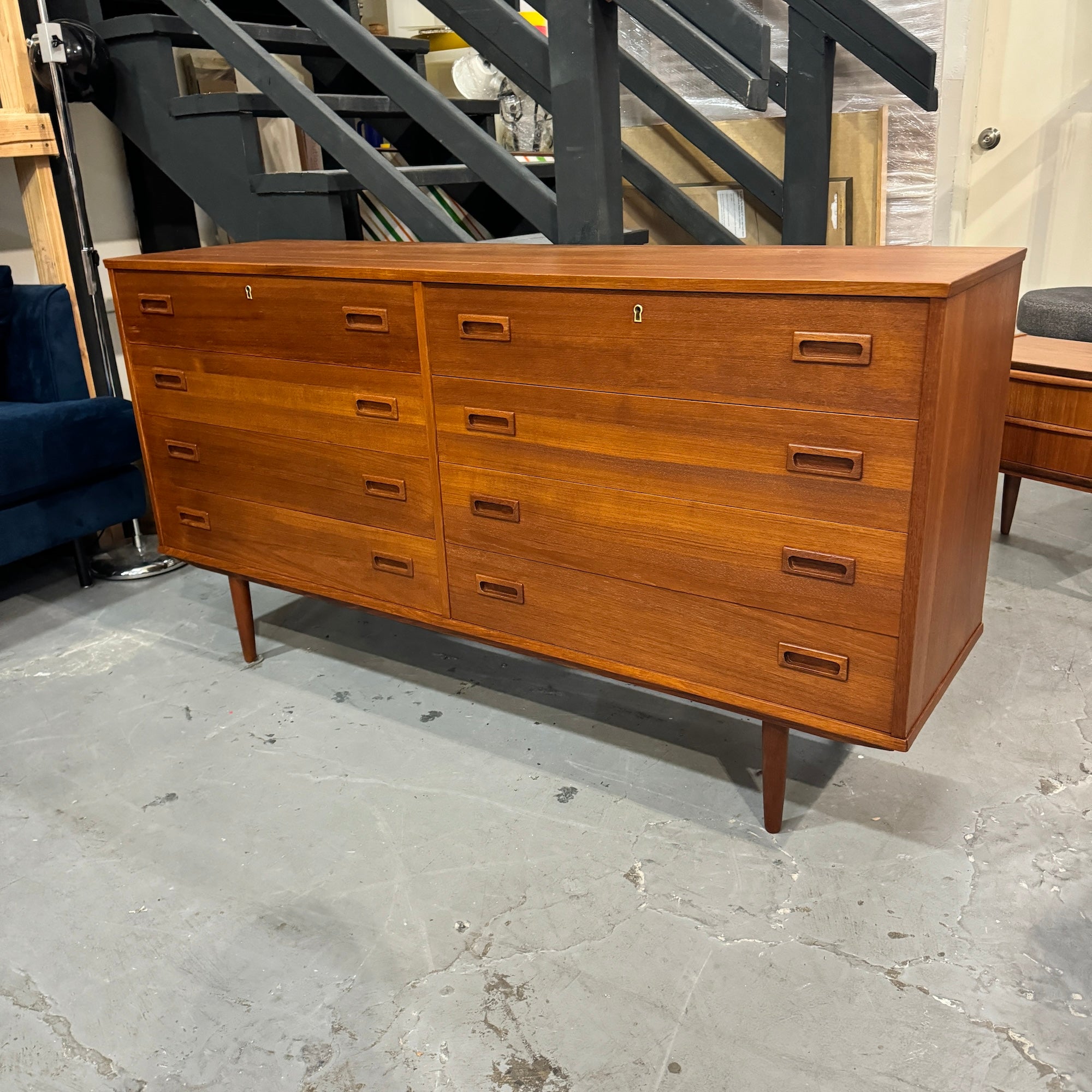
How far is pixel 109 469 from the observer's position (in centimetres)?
291

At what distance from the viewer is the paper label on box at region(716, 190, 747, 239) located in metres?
3.11

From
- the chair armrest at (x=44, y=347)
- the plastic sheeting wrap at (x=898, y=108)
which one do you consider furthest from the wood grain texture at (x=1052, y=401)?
the chair armrest at (x=44, y=347)

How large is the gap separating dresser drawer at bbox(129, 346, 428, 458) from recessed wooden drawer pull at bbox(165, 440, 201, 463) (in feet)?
0.19

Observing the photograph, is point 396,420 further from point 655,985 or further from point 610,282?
point 655,985

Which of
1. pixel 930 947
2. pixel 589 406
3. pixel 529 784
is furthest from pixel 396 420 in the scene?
pixel 930 947

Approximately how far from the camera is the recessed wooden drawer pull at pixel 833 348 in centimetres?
131

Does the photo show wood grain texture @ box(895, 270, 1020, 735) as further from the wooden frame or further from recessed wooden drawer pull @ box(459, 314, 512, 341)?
the wooden frame

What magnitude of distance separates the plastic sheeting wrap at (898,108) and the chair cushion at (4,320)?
6.55ft

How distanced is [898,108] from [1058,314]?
762 mm

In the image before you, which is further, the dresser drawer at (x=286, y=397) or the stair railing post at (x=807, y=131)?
the stair railing post at (x=807, y=131)

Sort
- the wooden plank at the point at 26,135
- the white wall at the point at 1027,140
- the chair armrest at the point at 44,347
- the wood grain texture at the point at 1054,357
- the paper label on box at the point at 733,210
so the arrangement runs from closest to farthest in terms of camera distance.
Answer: the wood grain texture at the point at 1054,357 → the wooden plank at the point at 26,135 → the chair armrest at the point at 44,347 → the paper label on box at the point at 733,210 → the white wall at the point at 1027,140

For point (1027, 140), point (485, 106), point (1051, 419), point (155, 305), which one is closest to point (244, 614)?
point (155, 305)

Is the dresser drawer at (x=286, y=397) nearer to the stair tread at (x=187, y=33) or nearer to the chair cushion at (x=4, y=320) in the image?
the chair cushion at (x=4, y=320)

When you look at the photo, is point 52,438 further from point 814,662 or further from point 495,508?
point 814,662
